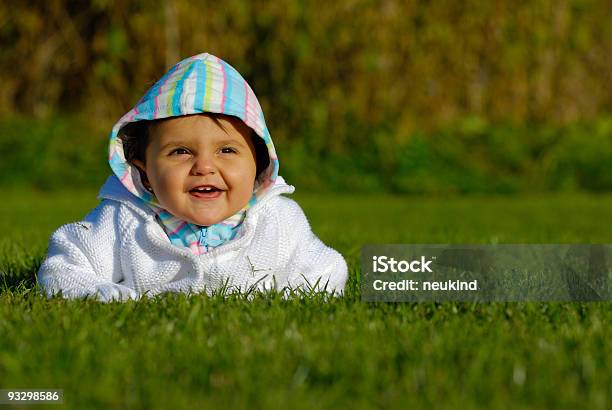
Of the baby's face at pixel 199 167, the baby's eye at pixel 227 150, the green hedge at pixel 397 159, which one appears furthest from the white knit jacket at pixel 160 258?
the green hedge at pixel 397 159

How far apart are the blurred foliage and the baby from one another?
7.22 metres

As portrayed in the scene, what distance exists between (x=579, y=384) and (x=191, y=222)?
1.59m

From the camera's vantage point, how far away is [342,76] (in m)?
10.8

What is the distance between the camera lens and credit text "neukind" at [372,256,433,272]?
3316 mm

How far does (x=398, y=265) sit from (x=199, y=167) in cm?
89

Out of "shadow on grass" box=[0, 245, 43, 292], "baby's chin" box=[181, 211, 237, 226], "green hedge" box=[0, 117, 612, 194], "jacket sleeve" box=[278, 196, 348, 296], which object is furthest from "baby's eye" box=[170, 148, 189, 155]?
"green hedge" box=[0, 117, 612, 194]

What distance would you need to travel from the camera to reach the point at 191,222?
329 centimetres

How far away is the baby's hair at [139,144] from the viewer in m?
3.43

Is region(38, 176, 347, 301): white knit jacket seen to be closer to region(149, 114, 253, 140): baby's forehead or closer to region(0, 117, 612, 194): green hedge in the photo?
region(149, 114, 253, 140): baby's forehead

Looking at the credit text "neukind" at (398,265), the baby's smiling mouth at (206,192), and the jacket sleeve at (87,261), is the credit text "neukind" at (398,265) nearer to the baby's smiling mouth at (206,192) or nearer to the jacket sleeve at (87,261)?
the baby's smiling mouth at (206,192)

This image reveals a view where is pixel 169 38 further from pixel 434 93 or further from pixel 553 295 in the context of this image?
pixel 553 295

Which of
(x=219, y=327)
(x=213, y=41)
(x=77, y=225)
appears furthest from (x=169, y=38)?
(x=219, y=327)

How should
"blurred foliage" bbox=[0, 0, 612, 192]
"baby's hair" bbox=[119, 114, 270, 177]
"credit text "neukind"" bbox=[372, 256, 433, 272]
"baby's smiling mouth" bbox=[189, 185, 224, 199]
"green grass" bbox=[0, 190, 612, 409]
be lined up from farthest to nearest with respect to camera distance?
1. "blurred foliage" bbox=[0, 0, 612, 192]
2. "baby's hair" bbox=[119, 114, 270, 177]
3. "credit text "neukind"" bbox=[372, 256, 433, 272]
4. "baby's smiling mouth" bbox=[189, 185, 224, 199]
5. "green grass" bbox=[0, 190, 612, 409]

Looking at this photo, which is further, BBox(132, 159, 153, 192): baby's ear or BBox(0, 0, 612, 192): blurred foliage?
BBox(0, 0, 612, 192): blurred foliage
